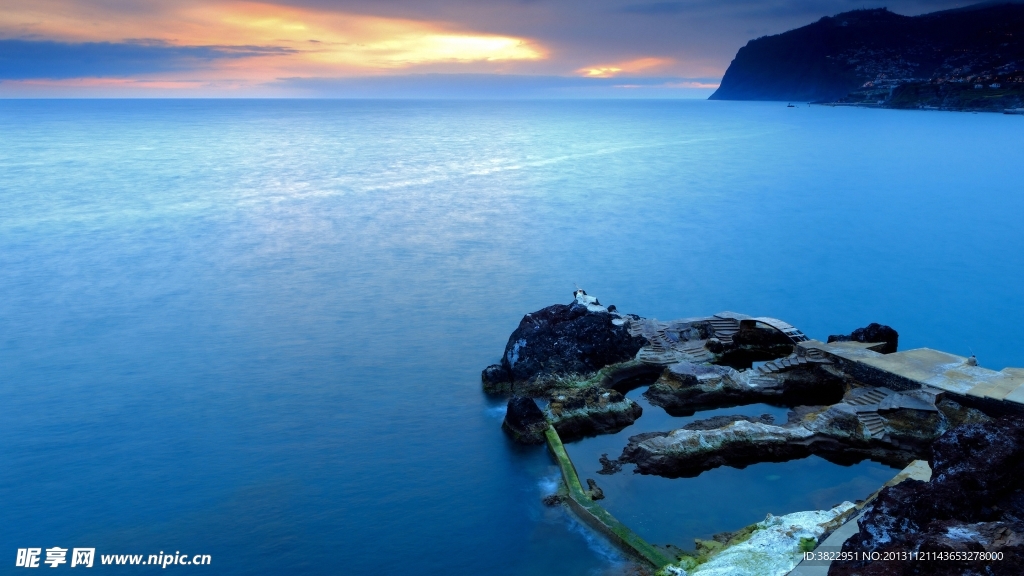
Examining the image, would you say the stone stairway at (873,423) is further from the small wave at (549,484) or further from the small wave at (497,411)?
the small wave at (497,411)

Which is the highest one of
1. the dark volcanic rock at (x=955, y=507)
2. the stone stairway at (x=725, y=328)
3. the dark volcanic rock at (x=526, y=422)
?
the dark volcanic rock at (x=955, y=507)

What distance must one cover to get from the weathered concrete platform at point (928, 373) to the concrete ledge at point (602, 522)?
1049 centimetres

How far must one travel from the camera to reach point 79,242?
5344 cm

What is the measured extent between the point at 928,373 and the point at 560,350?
1220 centimetres

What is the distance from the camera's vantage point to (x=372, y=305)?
131 ft

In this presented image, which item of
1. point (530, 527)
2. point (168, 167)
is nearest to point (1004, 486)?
point (530, 527)

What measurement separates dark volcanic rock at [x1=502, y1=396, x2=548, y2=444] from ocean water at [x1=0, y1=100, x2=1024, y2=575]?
638 millimetres

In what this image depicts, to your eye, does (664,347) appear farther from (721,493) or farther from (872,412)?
(721,493)

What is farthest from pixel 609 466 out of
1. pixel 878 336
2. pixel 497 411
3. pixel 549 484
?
pixel 878 336

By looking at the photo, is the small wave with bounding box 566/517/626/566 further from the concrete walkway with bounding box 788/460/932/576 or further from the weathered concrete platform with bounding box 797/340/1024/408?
the weathered concrete platform with bounding box 797/340/1024/408

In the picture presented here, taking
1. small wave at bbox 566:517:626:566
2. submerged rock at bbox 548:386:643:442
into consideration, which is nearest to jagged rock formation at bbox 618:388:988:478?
submerged rock at bbox 548:386:643:442

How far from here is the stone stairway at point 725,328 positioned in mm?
28422

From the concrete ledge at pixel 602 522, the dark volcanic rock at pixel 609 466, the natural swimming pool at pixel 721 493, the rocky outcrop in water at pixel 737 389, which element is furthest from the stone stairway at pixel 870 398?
the concrete ledge at pixel 602 522

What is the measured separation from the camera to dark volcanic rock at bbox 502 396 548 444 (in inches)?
909
